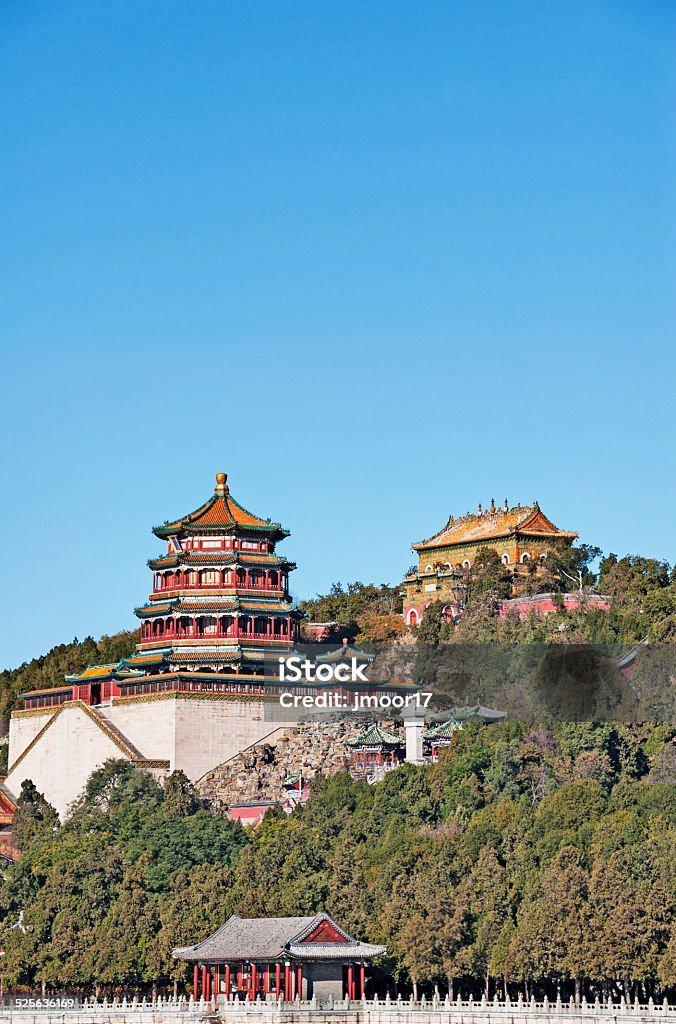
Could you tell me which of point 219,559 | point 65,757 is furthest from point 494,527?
point 65,757

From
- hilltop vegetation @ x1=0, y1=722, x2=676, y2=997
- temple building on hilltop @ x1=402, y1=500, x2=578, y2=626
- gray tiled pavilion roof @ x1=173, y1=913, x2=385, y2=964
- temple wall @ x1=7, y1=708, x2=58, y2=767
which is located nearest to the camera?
hilltop vegetation @ x1=0, y1=722, x2=676, y2=997

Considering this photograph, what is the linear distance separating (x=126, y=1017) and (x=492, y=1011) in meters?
15.4

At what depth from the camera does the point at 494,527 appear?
13450cm

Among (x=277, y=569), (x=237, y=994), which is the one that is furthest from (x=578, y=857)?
(x=277, y=569)

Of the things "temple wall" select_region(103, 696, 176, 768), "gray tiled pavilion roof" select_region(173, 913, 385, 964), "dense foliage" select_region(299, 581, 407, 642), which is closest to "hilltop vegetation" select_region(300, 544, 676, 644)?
"dense foliage" select_region(299, 581, 407, 642)

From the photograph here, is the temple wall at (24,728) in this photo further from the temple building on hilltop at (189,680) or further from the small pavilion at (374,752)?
the small pavilion at (374,752)

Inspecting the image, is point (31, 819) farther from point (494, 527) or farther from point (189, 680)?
point (494, 527)

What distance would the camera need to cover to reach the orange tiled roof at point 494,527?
132250mm

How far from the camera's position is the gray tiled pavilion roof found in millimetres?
80250

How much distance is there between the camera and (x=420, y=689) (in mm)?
106562

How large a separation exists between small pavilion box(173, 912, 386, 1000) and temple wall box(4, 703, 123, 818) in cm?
2384

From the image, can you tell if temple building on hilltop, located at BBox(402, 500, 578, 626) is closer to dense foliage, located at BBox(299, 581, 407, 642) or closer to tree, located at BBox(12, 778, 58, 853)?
dense foliage, located at BBox(299, 581, 407, 642)

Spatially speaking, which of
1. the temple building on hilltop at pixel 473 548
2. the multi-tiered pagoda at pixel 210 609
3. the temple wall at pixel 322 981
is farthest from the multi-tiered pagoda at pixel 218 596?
the temple wall at pixel 322 981

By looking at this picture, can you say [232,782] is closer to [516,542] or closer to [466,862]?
[466,862]
